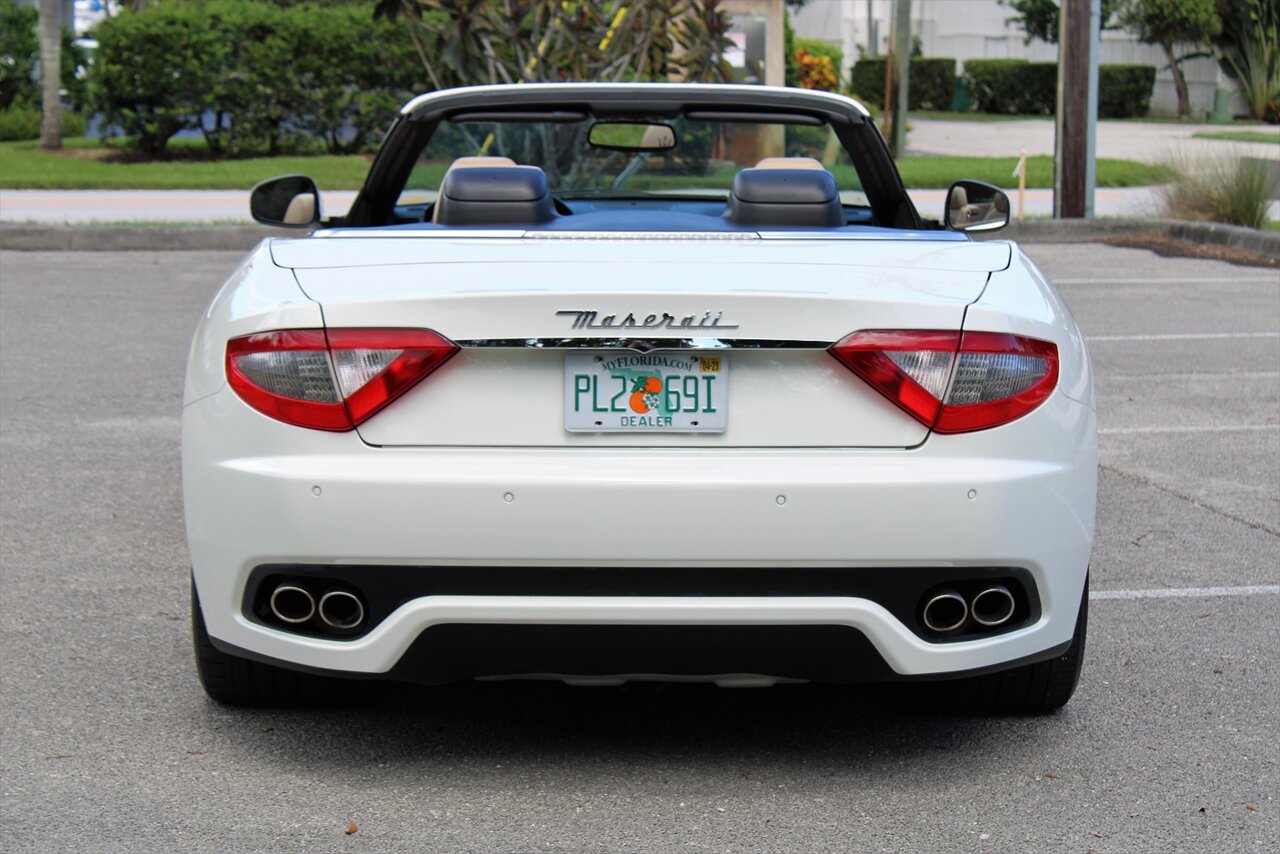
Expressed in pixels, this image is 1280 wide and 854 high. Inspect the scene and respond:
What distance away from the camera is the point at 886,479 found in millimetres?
3438

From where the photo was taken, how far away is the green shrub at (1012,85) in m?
48.5

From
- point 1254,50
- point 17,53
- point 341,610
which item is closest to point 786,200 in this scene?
point 341,610

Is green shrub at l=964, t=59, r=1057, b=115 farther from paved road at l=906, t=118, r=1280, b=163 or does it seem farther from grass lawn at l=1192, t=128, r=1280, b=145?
grass lawn at l=1192, t=128, r=1280, b=145

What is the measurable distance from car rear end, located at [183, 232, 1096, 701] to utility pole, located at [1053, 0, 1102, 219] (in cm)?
1418

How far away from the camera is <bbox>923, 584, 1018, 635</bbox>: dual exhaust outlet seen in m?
3.54

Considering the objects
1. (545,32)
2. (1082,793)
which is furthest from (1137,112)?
(1082,793)

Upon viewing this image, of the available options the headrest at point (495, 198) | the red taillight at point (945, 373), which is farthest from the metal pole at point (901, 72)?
the red taillight at point (945, 373)

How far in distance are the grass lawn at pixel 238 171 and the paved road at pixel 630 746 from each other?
13724 millimetres

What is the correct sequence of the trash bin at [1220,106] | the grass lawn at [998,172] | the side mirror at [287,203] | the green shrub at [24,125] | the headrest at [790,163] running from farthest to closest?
the trash bin at [1220,106], the green shrub at [24,125], the grass lawn at [998,172], the side mirror at [287,203], the headrest at [790,163]

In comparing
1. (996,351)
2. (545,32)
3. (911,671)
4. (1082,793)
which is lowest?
(1082,793)

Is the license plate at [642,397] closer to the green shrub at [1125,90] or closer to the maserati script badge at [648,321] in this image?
the maserati script badge at [648,321]

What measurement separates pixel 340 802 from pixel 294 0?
32363 mm

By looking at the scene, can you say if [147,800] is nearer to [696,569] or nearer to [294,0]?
[696,569]

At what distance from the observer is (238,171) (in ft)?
70.6
